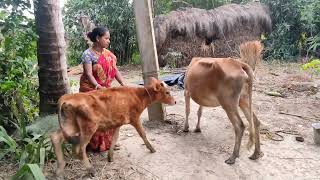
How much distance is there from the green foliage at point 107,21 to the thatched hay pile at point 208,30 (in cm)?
185

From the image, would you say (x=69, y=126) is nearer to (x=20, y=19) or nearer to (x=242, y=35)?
(x=20, y=19)

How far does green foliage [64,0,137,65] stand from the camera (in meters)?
14.7

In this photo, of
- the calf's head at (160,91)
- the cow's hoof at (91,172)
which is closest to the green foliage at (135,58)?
the calf's head at (160,91)

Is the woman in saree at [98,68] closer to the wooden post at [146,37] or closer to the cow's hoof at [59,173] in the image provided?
the cow's hoof at [59,173]

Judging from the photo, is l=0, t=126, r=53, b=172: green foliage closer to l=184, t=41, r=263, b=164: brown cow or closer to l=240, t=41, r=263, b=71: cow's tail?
l=184, t=41, r=263, b=164: brown cow

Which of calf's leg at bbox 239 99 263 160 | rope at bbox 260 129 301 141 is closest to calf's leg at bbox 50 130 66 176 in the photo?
calf's leg at bbox 239 99 263 160

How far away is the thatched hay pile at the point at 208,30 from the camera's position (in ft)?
44.1

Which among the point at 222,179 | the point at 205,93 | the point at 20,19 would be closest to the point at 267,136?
the point at 205,93

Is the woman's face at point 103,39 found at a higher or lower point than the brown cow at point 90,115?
higher

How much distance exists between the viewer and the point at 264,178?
449cm

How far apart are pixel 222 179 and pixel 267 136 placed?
1.69 m

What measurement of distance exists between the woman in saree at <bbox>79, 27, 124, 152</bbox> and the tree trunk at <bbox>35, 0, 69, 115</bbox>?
55 cm

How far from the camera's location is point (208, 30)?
45.2ft

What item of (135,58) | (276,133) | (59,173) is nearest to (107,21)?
(135,58)
